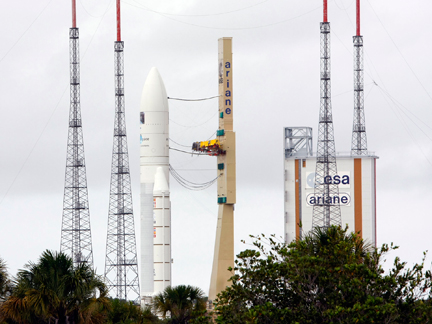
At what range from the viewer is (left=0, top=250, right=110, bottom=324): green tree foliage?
40.0 meters

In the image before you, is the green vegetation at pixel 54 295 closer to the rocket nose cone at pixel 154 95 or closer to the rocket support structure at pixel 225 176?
the rocket nose cone at pixel 154 95

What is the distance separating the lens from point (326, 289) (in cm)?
4138

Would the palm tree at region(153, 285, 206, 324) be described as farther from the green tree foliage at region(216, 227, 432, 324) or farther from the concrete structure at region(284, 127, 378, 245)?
the concrete structure at region(284, 127, 378, 245)

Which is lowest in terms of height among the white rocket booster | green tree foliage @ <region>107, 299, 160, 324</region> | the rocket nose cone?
green tree foliage @ <region>107, 299, 160, 324</region>

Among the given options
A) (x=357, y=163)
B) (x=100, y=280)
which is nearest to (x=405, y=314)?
(x=100, y=280)

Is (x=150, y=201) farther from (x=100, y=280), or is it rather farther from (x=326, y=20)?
(x=100, y=280)

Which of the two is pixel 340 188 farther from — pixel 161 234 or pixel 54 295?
pixel 54 295

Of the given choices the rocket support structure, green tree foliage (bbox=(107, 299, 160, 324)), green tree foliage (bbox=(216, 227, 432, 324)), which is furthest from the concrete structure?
green tree foliage (bbox=(216, 227, 432, 324))

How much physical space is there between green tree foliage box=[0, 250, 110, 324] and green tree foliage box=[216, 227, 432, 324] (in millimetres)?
5075

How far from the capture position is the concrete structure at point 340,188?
322 feet

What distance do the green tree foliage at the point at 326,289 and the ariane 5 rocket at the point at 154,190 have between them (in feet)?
114

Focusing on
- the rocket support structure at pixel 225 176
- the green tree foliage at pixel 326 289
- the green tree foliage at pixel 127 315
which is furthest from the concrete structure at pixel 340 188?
the green tree foliage at pixel 326 289

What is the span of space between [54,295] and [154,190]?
37.9m

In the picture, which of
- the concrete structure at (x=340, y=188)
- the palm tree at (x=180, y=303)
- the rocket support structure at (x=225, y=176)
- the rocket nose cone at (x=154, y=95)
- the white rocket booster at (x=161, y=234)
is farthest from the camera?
the concrete structure at (x=340, y=188)
